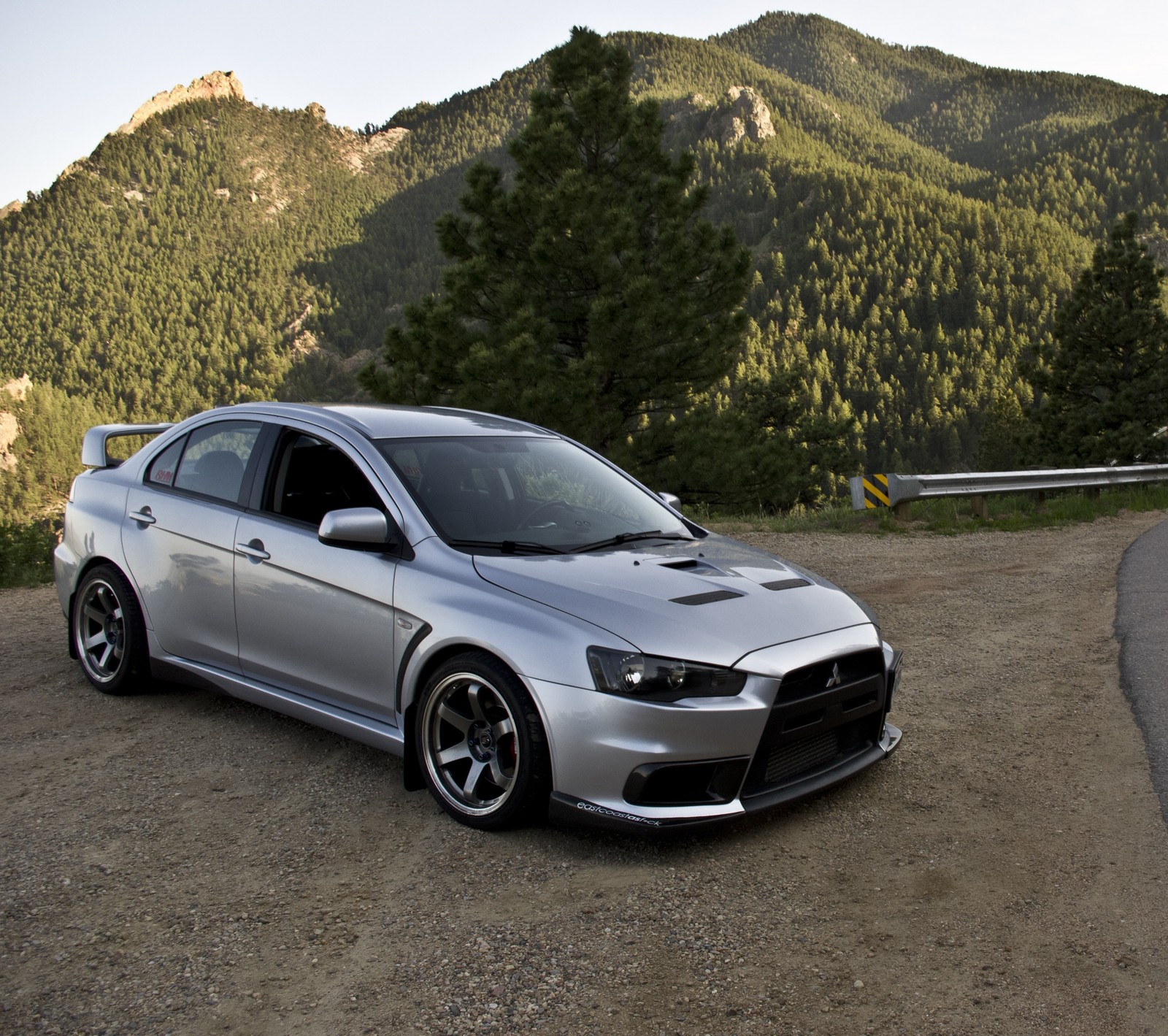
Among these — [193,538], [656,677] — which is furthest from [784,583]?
[193,538]

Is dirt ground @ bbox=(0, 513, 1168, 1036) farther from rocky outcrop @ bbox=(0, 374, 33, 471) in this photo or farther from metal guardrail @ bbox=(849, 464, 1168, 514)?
rocky outcrop @ bbox=(0, 374, 33, 471)

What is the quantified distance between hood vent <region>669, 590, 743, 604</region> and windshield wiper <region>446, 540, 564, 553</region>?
636 millimetres

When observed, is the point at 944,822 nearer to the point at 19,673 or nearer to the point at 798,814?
the point at 798,814

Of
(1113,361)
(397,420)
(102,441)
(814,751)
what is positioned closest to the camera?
(814,751)

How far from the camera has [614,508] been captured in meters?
4.81

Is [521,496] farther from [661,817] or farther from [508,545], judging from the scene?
[661,817]

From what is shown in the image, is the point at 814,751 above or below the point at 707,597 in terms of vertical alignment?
below

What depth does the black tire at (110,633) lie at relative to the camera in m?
5.21

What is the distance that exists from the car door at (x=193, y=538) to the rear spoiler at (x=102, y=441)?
690 millimetres

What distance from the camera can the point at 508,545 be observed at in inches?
162

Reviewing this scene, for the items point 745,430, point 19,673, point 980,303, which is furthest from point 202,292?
point 19,673

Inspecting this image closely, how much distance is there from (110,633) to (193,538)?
105 centimetres

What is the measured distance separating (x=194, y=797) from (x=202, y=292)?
192 meters

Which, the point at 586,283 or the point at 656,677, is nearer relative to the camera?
the point at 656,677
